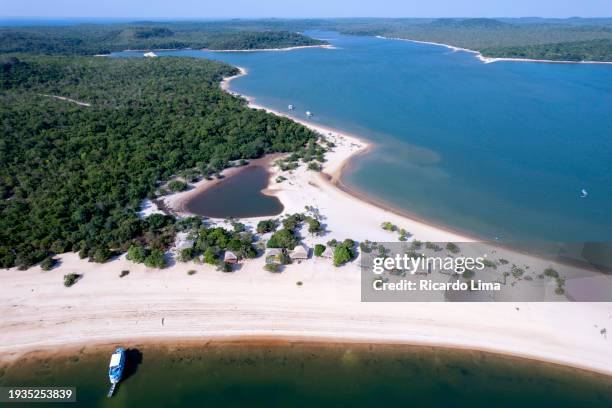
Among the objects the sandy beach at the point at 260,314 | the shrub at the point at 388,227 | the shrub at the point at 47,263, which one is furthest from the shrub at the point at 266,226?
the shrub at the point at 47,263

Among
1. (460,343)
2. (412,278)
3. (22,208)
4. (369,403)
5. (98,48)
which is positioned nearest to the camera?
(369,403)

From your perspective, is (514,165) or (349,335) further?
(514,165)

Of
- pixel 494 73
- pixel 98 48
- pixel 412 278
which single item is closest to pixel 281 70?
pixel 494 73

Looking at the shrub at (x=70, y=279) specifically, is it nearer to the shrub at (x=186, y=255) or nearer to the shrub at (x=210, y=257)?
the shrub at (x=186, y=255)

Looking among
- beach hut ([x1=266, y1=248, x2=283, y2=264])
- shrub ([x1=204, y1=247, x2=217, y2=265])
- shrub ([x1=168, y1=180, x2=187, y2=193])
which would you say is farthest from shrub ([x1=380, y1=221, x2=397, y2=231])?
shrub ([x1=168, y1=180, x2=187, y2=193])

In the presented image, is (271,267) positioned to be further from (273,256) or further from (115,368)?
(115,368)

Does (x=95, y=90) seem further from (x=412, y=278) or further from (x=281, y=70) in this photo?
(x=412, y=278)

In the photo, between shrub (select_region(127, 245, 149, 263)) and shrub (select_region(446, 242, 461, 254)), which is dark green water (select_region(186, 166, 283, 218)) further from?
shrub (select_region(446, 242, 461, 254))
